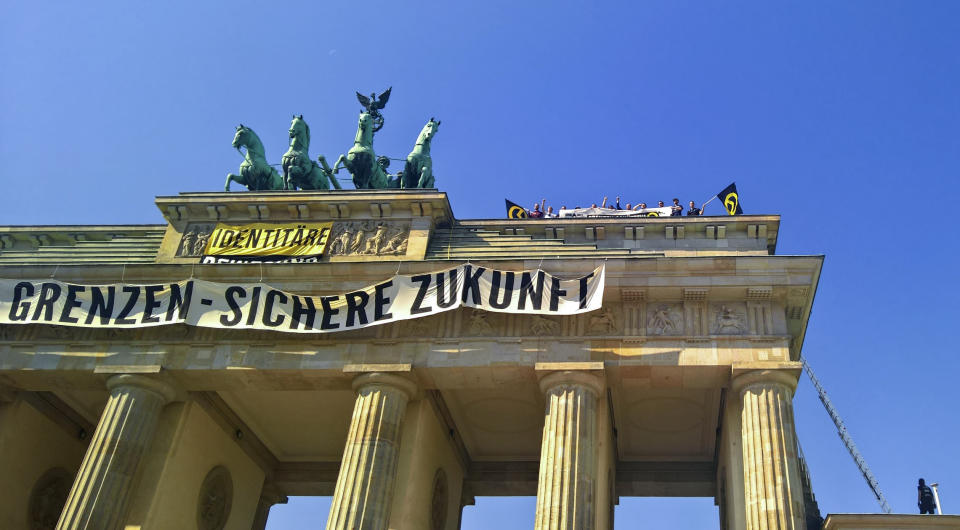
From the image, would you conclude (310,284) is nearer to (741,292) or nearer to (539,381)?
(539,381)

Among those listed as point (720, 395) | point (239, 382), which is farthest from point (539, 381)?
point (239, 382)

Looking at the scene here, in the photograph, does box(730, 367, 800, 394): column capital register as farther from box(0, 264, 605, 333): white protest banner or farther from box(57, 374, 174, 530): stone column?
box(57, 374, 174, 530): stone column

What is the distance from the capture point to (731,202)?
2870 centimetres

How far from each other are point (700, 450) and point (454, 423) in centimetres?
839

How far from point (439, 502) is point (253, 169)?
40.9 ft

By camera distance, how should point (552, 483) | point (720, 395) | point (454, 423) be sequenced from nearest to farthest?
point (552, 483)
point (720, 395)
point (454, 423)

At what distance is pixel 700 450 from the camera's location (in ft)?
96.9

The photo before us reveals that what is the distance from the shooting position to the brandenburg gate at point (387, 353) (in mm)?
22031

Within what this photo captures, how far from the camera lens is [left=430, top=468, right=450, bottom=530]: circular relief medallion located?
2620 centimetres

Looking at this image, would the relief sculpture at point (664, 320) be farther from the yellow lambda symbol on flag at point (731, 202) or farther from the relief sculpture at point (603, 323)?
the yellow lambda symbol on flag at point (731, 202)

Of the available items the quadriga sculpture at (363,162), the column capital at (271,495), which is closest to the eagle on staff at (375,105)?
the quadriga sculpture at (363,162)

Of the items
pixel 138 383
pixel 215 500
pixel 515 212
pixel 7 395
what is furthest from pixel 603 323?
pixel 7 395

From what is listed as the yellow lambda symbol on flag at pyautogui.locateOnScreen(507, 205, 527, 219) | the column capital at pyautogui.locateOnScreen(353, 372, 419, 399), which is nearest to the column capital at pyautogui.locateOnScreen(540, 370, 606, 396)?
the column capital at pyautogui.locateOnScreen(353, 372, 419, 399)

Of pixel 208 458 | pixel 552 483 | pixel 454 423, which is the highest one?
pixel 454 423
